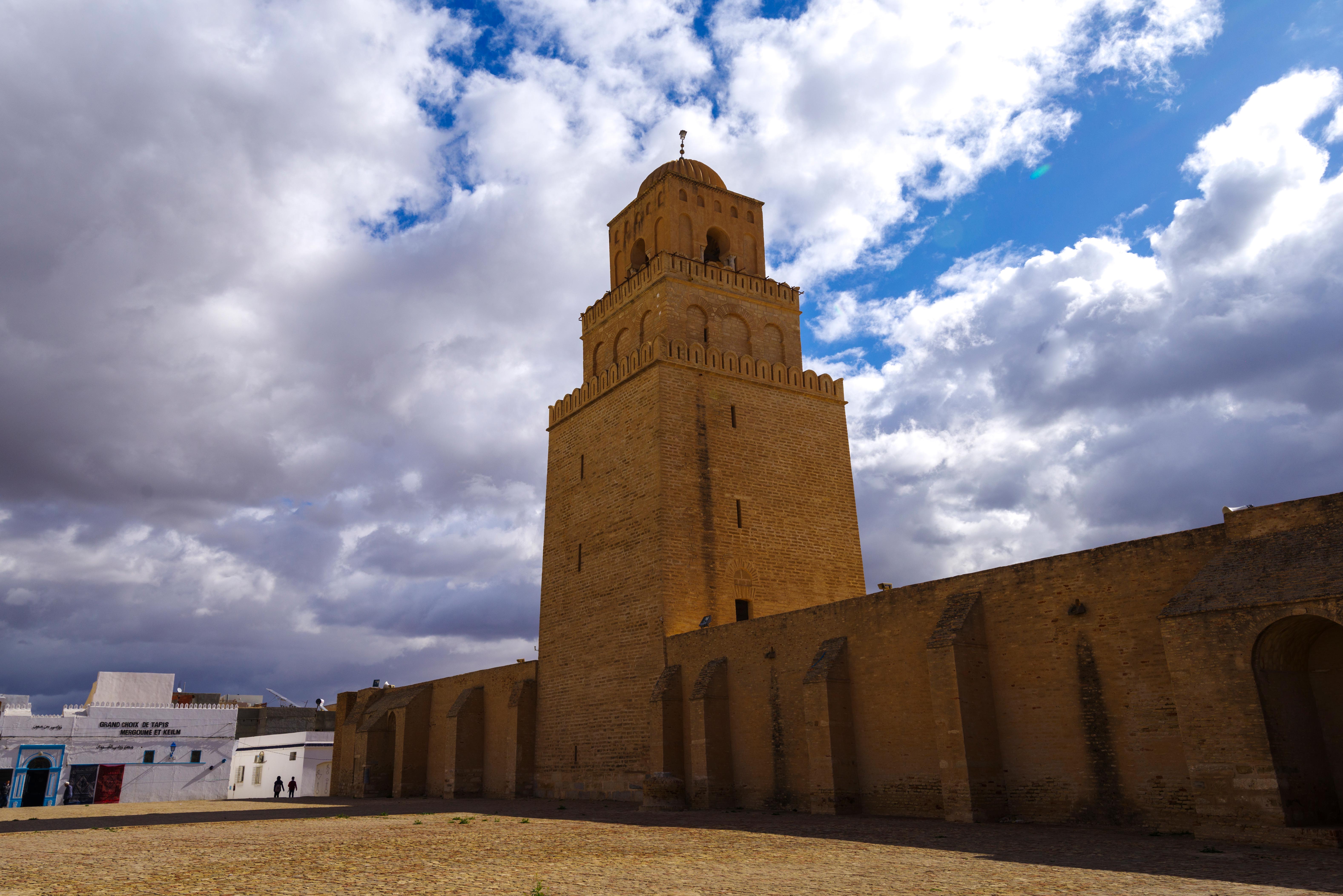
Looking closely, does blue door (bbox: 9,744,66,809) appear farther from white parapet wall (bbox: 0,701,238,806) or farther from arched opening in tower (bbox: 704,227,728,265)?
arched opening in tower (bbox: 704,227,728,265)

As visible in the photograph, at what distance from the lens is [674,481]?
22969mm

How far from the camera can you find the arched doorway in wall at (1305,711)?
1080 cm

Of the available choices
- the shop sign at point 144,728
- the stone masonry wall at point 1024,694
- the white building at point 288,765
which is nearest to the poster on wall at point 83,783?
the shop sign at point 144,728

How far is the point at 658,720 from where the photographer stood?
67.9ft

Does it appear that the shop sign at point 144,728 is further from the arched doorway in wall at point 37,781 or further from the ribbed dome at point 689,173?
the ribbed dome at point 689,173

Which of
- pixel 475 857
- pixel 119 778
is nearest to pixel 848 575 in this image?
pixel 475 857

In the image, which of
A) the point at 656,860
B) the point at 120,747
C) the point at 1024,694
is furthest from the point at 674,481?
the point at 120,747

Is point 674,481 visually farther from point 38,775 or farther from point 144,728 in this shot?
point 38,775

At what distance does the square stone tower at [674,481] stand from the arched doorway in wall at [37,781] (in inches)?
Answer: 1062

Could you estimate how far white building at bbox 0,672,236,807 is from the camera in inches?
1529

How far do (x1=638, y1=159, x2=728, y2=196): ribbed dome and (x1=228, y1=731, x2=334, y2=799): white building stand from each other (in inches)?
1108

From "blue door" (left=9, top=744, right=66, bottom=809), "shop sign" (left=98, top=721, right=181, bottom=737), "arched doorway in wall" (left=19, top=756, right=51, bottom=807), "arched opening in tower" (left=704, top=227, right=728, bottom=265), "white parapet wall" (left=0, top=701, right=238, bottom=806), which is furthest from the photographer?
"shop sign" (left=98, top=721, right=181, bottom=737)

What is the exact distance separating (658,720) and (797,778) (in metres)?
4.04

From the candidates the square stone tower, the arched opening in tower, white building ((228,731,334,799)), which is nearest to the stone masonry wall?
the square stone tower
